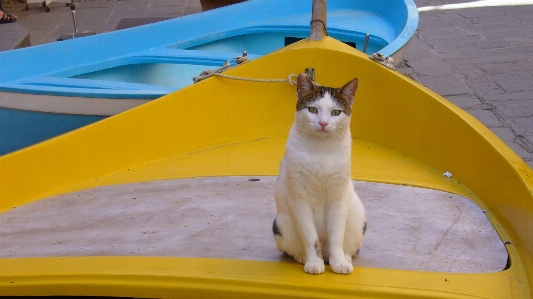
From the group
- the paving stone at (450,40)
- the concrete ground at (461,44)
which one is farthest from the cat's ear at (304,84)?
the paving stone at (450,40)

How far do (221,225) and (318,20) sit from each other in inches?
43.1

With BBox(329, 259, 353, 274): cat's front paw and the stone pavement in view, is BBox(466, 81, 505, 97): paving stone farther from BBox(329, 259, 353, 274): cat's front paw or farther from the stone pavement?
BBox(329, 259, 353, 274): cat's front paw

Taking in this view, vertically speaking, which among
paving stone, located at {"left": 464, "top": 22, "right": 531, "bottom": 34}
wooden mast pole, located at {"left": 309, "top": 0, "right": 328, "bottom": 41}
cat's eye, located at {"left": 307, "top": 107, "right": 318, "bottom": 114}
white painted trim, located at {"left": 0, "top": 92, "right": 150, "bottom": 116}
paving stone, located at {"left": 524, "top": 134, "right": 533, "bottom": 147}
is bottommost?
paving stone, located at {"left": 524, "top": 134, "right": 533, "bottom": 147}

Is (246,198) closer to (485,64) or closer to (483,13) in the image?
(485,64)

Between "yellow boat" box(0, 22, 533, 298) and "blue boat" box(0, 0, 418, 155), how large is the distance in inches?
18.2

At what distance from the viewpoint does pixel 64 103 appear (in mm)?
2867

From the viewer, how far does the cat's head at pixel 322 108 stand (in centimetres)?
145

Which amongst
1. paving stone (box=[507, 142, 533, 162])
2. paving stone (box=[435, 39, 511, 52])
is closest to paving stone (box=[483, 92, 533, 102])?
paving stone (box=[507, 142, 533, 162])

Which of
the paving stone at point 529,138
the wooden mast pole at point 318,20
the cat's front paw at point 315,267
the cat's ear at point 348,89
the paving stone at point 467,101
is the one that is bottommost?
the paving stone at point 529,138

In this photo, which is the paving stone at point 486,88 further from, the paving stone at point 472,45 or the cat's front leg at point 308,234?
the cat's front leg at point 308,234

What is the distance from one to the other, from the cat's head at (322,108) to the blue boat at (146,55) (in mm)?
1456

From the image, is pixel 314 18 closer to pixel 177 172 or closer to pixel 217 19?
pixel 177 172

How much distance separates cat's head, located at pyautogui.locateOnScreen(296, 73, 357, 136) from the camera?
4.77ft

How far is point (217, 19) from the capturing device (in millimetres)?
4250
